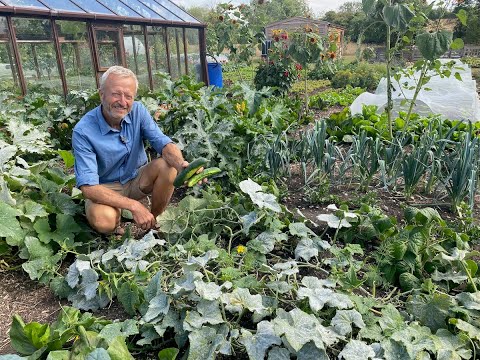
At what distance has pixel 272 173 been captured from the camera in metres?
3.07

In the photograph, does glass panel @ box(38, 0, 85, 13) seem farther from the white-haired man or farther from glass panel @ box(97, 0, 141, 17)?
the white-haired man

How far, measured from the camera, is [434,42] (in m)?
3.24

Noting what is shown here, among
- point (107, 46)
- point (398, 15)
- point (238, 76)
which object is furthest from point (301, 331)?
point (238, 76)

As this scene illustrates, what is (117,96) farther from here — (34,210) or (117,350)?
(117,350)

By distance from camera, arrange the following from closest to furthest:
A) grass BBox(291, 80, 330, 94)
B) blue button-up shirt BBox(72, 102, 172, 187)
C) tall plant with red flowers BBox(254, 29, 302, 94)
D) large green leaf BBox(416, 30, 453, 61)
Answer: blue button-up shirt BBox(72, 102, 172, 187), large green leaf BBox(416, 30, 453, 61), tall plant with red flowers BBox(254, 29, 302, 94), grass BBox(291, 80, 330, 94)

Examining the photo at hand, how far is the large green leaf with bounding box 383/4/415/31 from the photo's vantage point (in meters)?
3.33

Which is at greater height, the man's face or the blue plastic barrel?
the man's face

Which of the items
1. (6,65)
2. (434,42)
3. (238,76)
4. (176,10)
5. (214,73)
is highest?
(176,10)

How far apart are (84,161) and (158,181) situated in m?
0.52

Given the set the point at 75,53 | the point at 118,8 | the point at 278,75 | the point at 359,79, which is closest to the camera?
the point at 75,53

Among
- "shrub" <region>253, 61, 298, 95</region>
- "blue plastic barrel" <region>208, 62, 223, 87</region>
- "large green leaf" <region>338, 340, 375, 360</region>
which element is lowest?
"blue plastic barrel" <region>208, 62, 223, 87</region>

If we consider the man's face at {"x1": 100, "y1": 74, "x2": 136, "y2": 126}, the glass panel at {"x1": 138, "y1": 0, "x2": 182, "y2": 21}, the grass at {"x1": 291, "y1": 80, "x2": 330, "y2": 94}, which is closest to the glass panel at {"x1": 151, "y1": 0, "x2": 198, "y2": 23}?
the glass panel at {"x1": 138, "y1": 0, "x2": 182, "y2": 21}

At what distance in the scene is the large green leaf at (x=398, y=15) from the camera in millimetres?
3334

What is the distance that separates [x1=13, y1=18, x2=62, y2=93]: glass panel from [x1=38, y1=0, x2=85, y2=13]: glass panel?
230 millimetres
